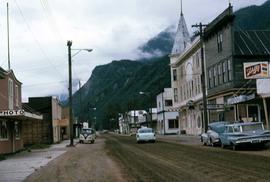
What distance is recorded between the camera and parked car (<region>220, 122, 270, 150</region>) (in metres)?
30.6

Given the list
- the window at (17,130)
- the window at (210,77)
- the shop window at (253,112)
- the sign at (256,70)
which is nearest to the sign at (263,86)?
the sign at (256,70)

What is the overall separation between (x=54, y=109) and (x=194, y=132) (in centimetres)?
1862

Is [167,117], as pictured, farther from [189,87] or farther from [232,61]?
[232,61]

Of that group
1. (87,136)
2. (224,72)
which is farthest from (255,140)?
(87,136)

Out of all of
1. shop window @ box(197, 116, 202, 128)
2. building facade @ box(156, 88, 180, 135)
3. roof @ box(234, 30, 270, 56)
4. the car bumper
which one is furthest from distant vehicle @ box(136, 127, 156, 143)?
building facade @ box(156, 88, 180, 135)

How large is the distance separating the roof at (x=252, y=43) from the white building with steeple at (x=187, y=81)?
896 cm

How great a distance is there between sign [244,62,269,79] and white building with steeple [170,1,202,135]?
16302 millimetres

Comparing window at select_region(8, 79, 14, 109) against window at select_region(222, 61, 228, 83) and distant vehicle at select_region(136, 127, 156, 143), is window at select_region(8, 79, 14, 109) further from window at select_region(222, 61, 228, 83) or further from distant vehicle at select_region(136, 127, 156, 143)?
window at select_region(222, 61, 228, 83)

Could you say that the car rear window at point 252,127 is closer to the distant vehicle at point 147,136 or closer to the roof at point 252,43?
the roof at point 252,43

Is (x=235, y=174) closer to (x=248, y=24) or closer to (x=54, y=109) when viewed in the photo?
(x=54, y=109)

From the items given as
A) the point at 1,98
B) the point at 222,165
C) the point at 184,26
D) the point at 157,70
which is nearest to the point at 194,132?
the point at 184,26

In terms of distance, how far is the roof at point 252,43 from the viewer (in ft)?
162

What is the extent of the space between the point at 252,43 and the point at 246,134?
21176mm

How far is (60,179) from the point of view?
17.4m
